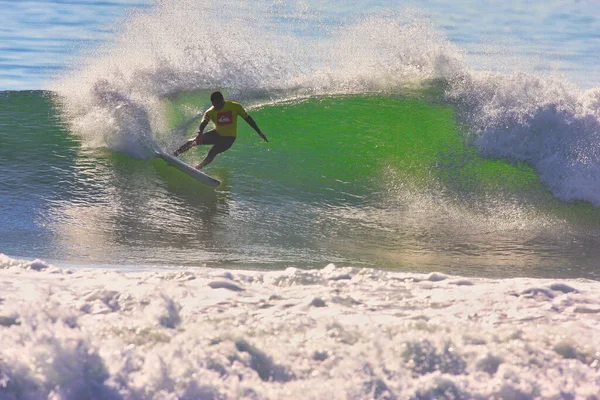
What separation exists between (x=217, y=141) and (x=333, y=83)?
439cm

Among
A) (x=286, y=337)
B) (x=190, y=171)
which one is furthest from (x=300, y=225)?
(x=286, y=337)

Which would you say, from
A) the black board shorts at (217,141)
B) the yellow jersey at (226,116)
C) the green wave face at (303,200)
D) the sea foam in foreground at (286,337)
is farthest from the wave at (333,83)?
the sea foam in foreground at (286,337)

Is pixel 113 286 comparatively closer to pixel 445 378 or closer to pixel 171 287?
pixel 171 287

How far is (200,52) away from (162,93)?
2127 mm

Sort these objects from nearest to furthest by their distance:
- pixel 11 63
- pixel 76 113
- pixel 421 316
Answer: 1. pixel 421 316
2. pixel 76 113
3. pixel 11 63

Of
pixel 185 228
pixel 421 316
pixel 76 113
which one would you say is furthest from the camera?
pixel 76 113

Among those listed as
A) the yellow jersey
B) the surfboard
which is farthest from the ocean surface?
the yellow jersey

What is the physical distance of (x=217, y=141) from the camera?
10914 millimetres

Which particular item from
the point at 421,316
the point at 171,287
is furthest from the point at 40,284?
the point at 421,316

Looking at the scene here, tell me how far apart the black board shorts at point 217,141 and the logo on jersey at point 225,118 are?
0.18 meters

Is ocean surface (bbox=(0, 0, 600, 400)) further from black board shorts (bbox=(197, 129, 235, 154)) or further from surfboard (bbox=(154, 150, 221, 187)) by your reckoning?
black board shorts (bbox=(197, 129, 235, 154))

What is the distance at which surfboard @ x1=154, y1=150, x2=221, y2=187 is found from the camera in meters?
10.2

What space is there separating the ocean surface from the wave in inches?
1.7

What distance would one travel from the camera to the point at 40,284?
5988mm
